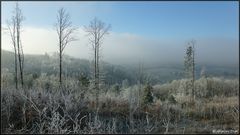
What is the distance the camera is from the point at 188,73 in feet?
154

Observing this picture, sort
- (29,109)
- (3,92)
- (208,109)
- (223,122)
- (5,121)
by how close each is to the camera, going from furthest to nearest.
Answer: (208,109), (223,122), (3,92), (29,109), (5,121)

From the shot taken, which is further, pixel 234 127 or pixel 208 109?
pixel 208 109

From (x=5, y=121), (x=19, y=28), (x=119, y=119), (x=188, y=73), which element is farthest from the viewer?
(x=188, y=73)

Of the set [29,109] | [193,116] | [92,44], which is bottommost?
[193,116]

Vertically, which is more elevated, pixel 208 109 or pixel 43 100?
pixel 43 100

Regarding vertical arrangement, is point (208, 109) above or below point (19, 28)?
below

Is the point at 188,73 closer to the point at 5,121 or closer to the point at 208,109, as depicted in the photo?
the point at 208,109

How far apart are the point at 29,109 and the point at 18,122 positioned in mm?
1069

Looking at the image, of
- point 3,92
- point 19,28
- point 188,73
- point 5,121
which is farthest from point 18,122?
point 188,73

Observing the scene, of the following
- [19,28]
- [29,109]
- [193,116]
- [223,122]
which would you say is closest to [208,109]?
[193,116]

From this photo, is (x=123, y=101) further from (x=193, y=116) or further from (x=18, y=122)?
(x=18, y=122)

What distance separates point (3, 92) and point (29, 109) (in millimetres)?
2280

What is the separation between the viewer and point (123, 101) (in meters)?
28.9

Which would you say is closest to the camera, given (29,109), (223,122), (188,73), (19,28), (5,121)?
(5,121)
